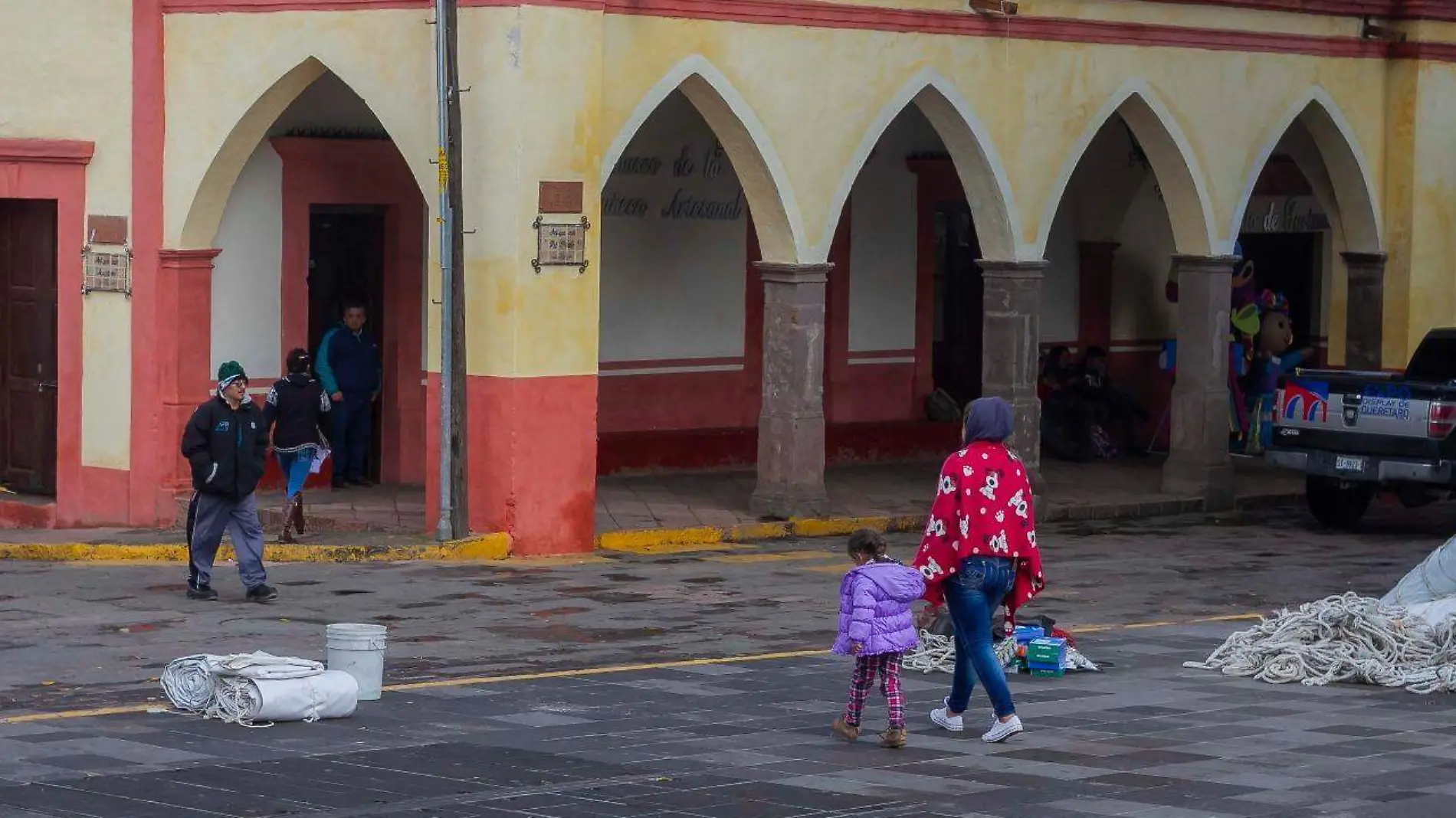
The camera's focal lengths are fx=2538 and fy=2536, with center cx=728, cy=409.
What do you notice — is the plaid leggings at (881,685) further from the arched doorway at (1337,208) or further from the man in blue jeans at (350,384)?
the arched doorway at (1337,208)

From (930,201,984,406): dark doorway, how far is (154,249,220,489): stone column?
8576mm

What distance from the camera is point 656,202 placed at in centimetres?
2298

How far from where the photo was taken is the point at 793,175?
20094mm

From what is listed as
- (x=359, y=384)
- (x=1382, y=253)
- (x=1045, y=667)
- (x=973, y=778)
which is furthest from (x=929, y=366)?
(x=973, y=778)

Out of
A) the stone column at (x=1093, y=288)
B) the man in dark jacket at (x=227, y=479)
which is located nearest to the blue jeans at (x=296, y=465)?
the man in dark jacket at (x=227, y=479)

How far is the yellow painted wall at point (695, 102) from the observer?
18141 mm

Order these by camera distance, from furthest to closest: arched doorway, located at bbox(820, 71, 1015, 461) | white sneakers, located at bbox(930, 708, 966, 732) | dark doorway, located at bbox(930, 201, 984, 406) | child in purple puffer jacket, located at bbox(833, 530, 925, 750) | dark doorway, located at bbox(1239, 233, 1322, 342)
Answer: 1. dark doorway, located at bbox(1239, 233, 1322, 342)
2. dark doorway, located at bbox(930, 201, 984, 406)
3. arched doorway, located at bbox(820, 71, 1015, 461)
4. white sneakers, located at bbox(930, 708, 966, 732)
5. child in purple puffer jacket, located at bbox(833, 530, 925, 750)

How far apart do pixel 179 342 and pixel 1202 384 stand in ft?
30.3

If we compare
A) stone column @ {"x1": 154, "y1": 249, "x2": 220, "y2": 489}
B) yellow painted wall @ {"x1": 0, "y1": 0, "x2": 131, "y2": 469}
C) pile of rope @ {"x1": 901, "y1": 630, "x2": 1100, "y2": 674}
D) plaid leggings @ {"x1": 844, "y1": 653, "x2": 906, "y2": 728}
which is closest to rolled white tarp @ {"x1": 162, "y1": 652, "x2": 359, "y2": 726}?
plaid leggings @ {"x1": 844, "y1": 653, "x2": 906, "y2": 728}

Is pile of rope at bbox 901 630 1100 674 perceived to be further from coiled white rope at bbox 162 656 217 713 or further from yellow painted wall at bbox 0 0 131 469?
yellow painted wall at bbox 0 0 131 469

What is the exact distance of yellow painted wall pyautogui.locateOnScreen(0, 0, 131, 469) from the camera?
19.7 metres

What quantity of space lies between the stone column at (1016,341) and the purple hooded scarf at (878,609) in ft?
35.3

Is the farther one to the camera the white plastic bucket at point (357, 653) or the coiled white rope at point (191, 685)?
the white plastic bucket at point (357, 653)

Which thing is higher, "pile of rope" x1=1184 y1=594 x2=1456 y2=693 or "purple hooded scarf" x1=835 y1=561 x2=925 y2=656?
"purple hooded scarf" x1=835 y1=561 x2=925 y2=656
